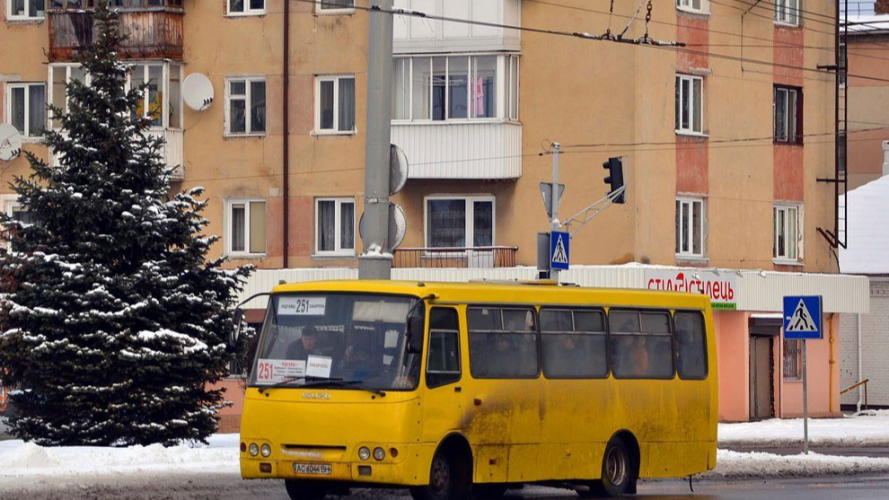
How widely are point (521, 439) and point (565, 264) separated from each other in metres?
11.9

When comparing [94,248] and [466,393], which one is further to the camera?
[94,248]

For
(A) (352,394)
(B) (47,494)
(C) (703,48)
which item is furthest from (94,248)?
(C) (703,48)

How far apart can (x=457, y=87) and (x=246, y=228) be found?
6207 millimetres

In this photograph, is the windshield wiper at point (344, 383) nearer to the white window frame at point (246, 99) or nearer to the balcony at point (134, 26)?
the white window frame at point (246, 99)

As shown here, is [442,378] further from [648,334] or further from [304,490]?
[648,334]

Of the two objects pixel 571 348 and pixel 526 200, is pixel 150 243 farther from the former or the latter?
pixel 526 200

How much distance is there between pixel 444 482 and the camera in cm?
1695

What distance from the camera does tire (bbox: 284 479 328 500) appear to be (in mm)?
17500

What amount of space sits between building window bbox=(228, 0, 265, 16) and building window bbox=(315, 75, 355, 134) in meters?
2.19

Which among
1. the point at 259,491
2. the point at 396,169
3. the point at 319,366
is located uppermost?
the point at 396,169

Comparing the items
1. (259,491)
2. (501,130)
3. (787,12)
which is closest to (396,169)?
(259,491)

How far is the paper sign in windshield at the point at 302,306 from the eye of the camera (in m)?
17.1

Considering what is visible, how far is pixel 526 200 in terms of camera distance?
40312 millimetres

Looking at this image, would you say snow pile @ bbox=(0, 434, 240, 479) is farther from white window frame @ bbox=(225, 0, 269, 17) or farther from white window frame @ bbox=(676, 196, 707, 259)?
white window frame @ bbox=(225, 0, 269, 17)
